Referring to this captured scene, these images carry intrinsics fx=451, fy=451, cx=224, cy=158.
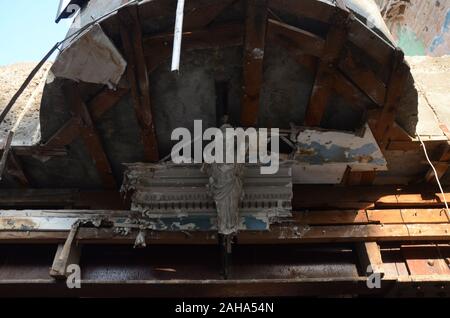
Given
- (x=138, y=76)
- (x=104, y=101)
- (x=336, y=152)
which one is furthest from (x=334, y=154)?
(x=104, y=101)

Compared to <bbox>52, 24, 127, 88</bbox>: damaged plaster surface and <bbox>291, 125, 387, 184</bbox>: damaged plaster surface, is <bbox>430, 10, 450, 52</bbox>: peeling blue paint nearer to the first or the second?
<bbox>291, 125, 387, 184</bbox>: damaged plaster surface

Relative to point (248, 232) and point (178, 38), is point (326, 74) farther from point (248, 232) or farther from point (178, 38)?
point (248, 232)

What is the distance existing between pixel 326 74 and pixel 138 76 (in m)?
1.47

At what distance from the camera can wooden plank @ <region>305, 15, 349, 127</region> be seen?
3.29 meters

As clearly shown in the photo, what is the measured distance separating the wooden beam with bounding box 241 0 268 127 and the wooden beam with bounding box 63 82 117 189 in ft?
4.17

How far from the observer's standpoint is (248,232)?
398cm

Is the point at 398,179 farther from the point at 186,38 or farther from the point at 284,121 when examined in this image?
the point at 186,38

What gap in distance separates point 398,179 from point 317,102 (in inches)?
50.0

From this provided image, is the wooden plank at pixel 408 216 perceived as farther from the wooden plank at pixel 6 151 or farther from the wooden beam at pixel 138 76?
the wooden plank at pixel 6 151

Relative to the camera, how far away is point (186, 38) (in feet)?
11.0

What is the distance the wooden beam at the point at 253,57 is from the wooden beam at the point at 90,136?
127 centimetres

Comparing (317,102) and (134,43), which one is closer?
(134,43)

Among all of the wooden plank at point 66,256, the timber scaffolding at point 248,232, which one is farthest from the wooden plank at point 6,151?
the wooden plank at point 66,256

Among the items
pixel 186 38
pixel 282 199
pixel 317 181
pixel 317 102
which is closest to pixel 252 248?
pixel 282 199
